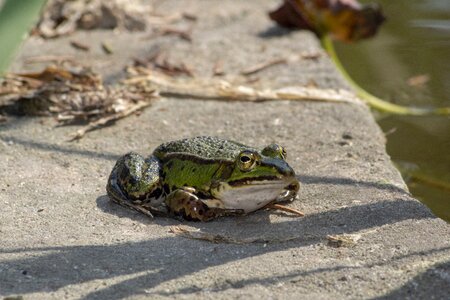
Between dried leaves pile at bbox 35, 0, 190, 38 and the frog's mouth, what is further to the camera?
dried leaves pile at bbox 35, 0, 190, 38

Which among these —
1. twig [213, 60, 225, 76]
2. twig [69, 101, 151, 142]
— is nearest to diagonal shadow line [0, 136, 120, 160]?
twig [69, 101, 151, 142]

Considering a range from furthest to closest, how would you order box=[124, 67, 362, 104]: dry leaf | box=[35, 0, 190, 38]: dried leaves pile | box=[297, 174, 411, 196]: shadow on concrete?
box=[35, 0, 190, 38]: dried leaves pile
box=[124, 67, 362, 104]: dry leaf
box=[297, 174, 411, 196]: shadow on concrete

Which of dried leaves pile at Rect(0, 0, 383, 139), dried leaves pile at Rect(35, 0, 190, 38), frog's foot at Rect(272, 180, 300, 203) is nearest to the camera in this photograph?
frog's foot at Rect(272, 180, 300, 203)

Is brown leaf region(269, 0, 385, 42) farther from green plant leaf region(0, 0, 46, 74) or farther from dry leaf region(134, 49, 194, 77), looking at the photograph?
green plant leaf region(0, 0, 46, 74)

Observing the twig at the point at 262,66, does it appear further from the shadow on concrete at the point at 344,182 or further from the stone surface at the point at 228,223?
the shadow on concrete at the point at 344,182

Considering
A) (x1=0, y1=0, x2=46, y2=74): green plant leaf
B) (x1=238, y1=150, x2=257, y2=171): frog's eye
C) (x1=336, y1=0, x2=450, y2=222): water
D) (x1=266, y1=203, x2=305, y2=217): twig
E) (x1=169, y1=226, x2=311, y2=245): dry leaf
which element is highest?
(x1=0, y1=0, x2=46, y2=74): green plant leaf

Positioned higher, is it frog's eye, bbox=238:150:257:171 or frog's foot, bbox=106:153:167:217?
frog's eye, bbox=238:150:257:171

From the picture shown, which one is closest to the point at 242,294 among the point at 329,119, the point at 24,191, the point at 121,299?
the point at 121,299

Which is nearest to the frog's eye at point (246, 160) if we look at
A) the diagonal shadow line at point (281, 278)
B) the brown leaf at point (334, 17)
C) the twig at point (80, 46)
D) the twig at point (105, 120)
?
the diagonal shadow line at point (281, 278)
